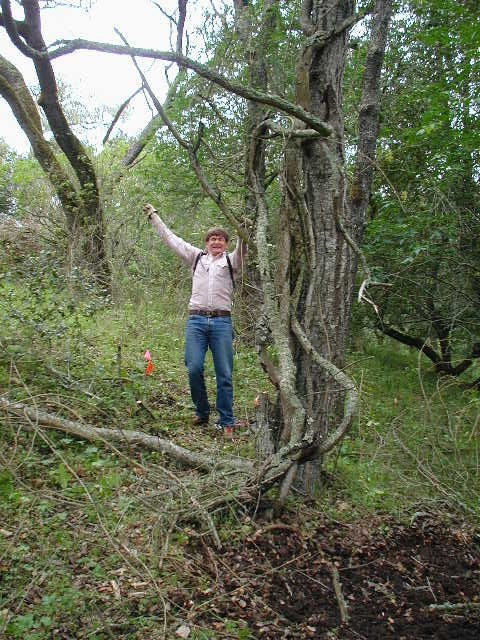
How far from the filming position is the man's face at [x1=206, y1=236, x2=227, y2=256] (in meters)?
4.94

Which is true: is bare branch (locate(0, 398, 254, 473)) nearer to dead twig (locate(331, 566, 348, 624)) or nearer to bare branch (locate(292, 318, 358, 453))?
bare branch (locate(292, 318, 358, 453))

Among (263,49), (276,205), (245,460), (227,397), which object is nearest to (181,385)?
(227,397)

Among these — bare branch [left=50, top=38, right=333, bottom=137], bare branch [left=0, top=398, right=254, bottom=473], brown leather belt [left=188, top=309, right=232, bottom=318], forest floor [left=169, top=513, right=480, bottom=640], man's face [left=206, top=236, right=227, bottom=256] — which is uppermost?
bare branch [left=50, top=38, right=333, bottom=137]

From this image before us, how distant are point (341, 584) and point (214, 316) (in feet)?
8.19

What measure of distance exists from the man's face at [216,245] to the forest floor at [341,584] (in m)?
2.45

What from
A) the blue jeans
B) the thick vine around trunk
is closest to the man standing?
the blue jeans

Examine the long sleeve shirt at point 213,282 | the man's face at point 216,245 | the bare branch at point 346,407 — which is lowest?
the bare branch at point 346,407

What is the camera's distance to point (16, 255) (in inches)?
309

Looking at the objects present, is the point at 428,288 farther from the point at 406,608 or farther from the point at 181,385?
the point at 406,608

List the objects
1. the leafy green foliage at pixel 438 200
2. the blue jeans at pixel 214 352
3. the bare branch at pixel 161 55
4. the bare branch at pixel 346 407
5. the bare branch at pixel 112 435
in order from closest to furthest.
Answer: the bare branch at pixel 161 55
the bare branch at pixel 346 407
the bare branch at pixel 112 435
the blue jeans at pixel 214 352
the leafy green foliage at pixel 438 200

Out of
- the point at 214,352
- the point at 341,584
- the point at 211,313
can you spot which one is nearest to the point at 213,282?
the point at 211,313

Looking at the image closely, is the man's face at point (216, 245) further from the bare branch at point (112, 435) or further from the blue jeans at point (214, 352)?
Answer: the bare branch at point (112, 435)

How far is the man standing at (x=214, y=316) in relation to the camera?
4.88 m

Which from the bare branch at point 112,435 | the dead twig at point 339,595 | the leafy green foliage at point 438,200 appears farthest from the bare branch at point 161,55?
the leafy green foliage at point 438,200
